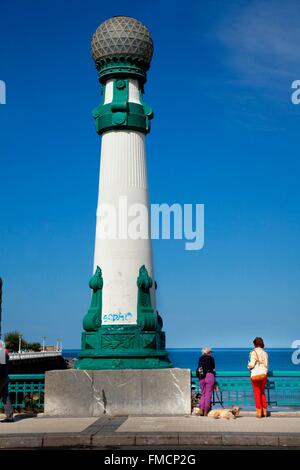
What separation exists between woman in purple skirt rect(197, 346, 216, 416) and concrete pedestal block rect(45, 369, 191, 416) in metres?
0.46

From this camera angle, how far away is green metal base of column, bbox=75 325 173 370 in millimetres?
16641

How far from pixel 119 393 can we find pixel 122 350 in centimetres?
131

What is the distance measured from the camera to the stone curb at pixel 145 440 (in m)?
11.6

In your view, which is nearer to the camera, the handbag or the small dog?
the small dog

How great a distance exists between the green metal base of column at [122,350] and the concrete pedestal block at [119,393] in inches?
30.1

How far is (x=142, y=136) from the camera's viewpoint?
18.0 metres

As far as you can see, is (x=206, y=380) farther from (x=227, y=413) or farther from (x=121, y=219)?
(x=121, y=219)

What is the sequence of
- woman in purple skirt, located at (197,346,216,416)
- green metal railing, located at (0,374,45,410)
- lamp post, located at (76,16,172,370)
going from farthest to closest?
lamp post, located at (76,16,172,370) → green metal railing, located at (0,374,45,410) → woman in purple skirt, located at (197,346,216,416)

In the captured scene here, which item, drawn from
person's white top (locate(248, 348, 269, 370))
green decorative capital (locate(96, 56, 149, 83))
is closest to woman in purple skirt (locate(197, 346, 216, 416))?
person's white top (locate(248, 348, 269, 370))

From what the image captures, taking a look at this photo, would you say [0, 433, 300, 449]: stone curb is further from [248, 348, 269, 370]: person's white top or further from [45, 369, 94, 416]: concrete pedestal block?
[45, 369, 94, 416]: concrete pedestal block

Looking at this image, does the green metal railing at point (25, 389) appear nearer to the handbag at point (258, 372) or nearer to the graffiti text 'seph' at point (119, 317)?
the graffiti text 'seph' at point (119, 317)

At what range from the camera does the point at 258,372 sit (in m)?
14.9

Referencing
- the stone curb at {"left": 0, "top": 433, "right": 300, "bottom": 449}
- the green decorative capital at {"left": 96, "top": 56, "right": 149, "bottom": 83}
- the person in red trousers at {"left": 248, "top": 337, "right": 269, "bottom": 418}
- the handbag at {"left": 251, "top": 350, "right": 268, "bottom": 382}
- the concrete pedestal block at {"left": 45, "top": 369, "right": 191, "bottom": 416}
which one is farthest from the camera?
the green decorative capital at {"left": 96, "top": 56, "right": 149, "bottom": 83}

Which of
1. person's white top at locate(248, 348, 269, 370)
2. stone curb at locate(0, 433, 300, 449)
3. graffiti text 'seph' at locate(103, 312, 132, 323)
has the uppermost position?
graffiti text 'seph' at locate(103, 312, 132, 323)
